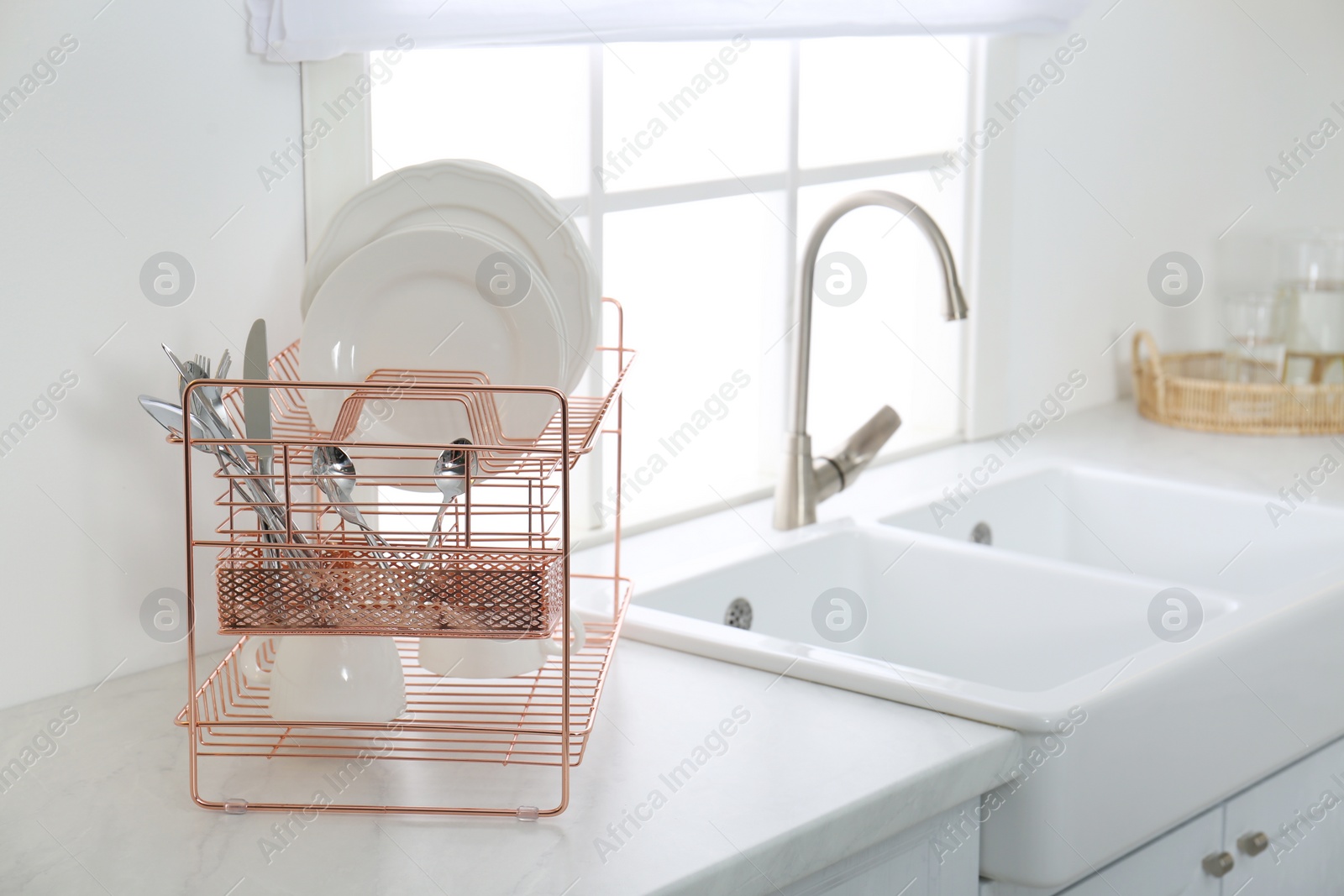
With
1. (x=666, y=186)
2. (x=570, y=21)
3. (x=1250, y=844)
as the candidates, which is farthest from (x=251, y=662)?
(x=1250, y=844)

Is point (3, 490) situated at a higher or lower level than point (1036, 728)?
higher

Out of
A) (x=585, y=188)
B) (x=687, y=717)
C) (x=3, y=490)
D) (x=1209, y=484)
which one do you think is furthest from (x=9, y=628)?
(x=1209, y=484)

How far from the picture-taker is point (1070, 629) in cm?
139

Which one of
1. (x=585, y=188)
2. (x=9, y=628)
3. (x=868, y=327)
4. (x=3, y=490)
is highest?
(x=585, y=188)

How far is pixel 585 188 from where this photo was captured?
146cm

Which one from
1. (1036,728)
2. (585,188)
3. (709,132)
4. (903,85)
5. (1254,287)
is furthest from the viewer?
(1254,287)

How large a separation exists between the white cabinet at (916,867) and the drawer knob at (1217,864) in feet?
0.96

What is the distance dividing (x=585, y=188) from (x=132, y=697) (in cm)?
69

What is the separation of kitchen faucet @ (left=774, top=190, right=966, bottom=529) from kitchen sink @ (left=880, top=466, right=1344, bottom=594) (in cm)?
8

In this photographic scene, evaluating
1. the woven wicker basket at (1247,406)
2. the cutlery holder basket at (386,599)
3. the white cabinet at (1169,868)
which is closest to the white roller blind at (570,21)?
the cutlery holder basket at (386,599)

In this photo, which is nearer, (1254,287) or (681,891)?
(681,891)

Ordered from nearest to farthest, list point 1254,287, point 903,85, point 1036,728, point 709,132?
point 1036,728 → point 709,132 → point 903,85 → point 1254,287

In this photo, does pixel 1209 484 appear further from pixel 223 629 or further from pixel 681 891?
pixel 223 629

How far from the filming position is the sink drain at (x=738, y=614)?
1408 millimetres
